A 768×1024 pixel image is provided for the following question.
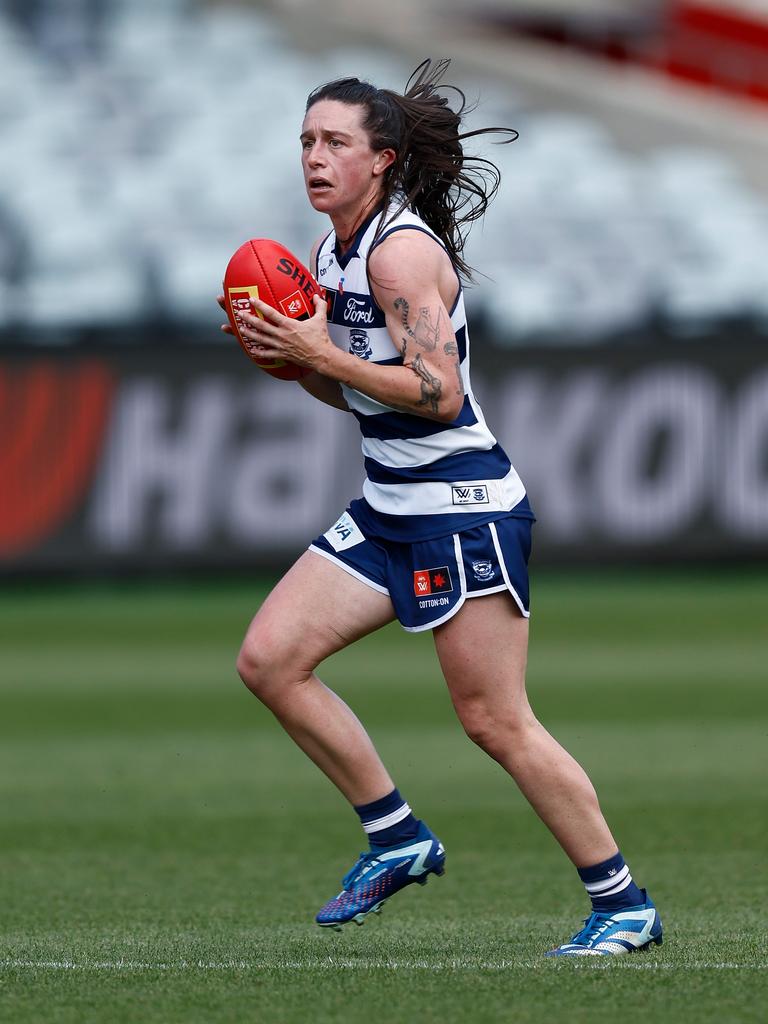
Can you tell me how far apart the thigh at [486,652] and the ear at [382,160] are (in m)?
1.28

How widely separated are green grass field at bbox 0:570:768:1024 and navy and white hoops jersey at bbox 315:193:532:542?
126cm

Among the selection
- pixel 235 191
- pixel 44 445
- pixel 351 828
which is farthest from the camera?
pixel 235 191

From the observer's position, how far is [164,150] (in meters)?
23.9

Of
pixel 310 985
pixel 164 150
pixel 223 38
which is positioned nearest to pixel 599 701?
pixel 310 985

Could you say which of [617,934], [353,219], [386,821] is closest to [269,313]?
[353,219]

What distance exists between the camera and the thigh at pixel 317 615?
17.5 ft

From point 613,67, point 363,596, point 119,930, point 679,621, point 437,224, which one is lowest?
point 679,621

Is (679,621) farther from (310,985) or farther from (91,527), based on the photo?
(310,985)

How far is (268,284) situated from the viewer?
5.23m

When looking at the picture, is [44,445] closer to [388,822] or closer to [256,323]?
[388,822]

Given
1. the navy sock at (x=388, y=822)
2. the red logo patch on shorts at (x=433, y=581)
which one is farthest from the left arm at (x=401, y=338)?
the navy sock at (x=388, y=822)

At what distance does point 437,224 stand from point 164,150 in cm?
1888

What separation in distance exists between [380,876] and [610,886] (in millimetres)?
697

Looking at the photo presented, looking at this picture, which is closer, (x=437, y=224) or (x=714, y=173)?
(x=437, y=224)
